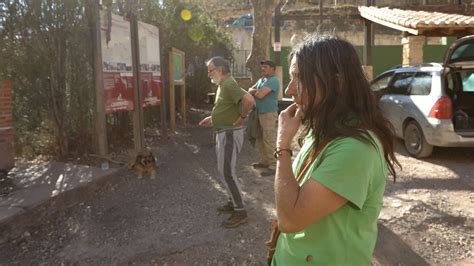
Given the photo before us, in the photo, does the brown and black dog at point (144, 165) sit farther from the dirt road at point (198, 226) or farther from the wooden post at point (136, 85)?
the wooden post at point (136, 85)

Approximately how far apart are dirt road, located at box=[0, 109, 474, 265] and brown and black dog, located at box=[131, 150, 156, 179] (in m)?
0.12

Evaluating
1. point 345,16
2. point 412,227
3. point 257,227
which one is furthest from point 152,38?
point 345,16

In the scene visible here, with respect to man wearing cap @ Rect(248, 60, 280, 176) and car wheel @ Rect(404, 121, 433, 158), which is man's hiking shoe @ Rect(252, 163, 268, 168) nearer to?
man wearing cap @ Rect(248, 60, 280, 176)

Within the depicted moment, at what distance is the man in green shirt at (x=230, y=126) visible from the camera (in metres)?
4.49

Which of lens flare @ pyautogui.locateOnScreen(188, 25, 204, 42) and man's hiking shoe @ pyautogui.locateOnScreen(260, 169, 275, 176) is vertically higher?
lens flare @ pyautogui.locateOnScreen(188, 25, 204, 42)

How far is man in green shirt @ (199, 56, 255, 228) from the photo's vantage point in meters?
4.49

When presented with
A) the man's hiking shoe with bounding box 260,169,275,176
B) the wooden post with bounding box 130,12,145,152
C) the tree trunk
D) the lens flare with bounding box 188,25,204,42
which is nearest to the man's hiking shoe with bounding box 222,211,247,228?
the man's hiking shoe with bounding box 260,169,275,176

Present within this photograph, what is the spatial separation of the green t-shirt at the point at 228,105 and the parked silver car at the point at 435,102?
3.18m

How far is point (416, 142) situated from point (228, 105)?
450 cm

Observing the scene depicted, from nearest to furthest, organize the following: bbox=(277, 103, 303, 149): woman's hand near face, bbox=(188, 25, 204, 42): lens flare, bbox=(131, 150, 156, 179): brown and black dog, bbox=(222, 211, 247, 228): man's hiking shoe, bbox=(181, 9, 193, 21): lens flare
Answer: bbox=(277, 103, 303, 149): woman's hand near face → bbox=(222, 211, 247, 228): man's hiking shoe → bbox=(131, 150, 156, 179): brown and black dog → bbox=(181, 9, 193, 21): lens flare → bbox=(188, 25, 204, 42): lens flare

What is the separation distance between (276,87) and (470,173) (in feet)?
10.5

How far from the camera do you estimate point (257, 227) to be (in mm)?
4480

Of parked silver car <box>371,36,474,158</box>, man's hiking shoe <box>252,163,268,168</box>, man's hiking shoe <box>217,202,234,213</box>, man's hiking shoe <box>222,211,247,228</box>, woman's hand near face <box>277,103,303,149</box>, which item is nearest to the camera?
woman's hand near face <box>277,103,303,149</box>

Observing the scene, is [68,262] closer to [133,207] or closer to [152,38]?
[133,207]
